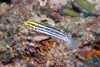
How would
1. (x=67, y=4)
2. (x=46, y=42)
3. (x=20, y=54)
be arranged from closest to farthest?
1. (x=20, y=54)
2. (x=46, y=42)
3. (x=67, y=4)

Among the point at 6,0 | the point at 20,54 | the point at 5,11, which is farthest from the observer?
the point at 6,0

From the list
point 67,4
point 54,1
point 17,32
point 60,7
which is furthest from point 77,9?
point 17,32

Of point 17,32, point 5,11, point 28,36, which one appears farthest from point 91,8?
point 5,11

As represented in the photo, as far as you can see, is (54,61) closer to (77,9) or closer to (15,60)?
(15,60)

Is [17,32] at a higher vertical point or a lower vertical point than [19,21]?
lower

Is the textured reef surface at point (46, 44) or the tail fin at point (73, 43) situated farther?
the tail fin at point (73, 43)

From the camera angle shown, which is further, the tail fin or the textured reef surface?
the tail fin

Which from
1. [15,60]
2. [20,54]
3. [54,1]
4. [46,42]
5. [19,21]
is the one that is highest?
[54,1]

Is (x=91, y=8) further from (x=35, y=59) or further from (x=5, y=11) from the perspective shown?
(x=5, y=11)

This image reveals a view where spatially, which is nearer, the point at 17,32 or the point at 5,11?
the point at 17,32
